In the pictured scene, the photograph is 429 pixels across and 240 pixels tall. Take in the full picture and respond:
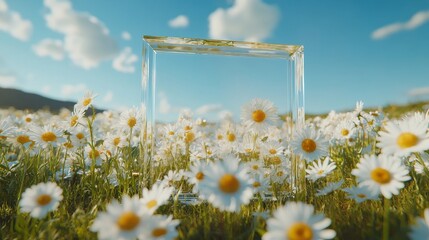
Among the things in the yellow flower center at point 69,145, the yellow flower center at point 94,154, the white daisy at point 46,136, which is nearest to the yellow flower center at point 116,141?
the yellow flower center at point 94,154

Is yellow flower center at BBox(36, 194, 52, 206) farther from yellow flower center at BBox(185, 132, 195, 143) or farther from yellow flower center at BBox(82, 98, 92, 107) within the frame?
yellow flower center at BBox(185, 132, 195, 143)

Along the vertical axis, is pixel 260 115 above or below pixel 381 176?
above

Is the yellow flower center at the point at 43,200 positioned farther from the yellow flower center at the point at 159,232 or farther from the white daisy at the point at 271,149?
the white daisy at the point at 271,149

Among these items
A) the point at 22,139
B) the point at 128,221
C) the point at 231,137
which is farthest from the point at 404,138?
the point at 22,139

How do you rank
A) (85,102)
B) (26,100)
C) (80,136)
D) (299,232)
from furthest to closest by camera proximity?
(26,100), (80,136), (85,102), (299,232)

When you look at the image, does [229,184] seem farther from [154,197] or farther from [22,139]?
[22,139]

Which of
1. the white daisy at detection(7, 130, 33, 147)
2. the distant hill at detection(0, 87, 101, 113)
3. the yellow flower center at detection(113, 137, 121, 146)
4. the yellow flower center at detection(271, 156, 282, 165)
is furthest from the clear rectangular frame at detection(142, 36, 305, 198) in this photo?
the distant hill at detection(0, 87, 101, 113)

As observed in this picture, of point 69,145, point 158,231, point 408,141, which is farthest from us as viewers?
point 69,145
